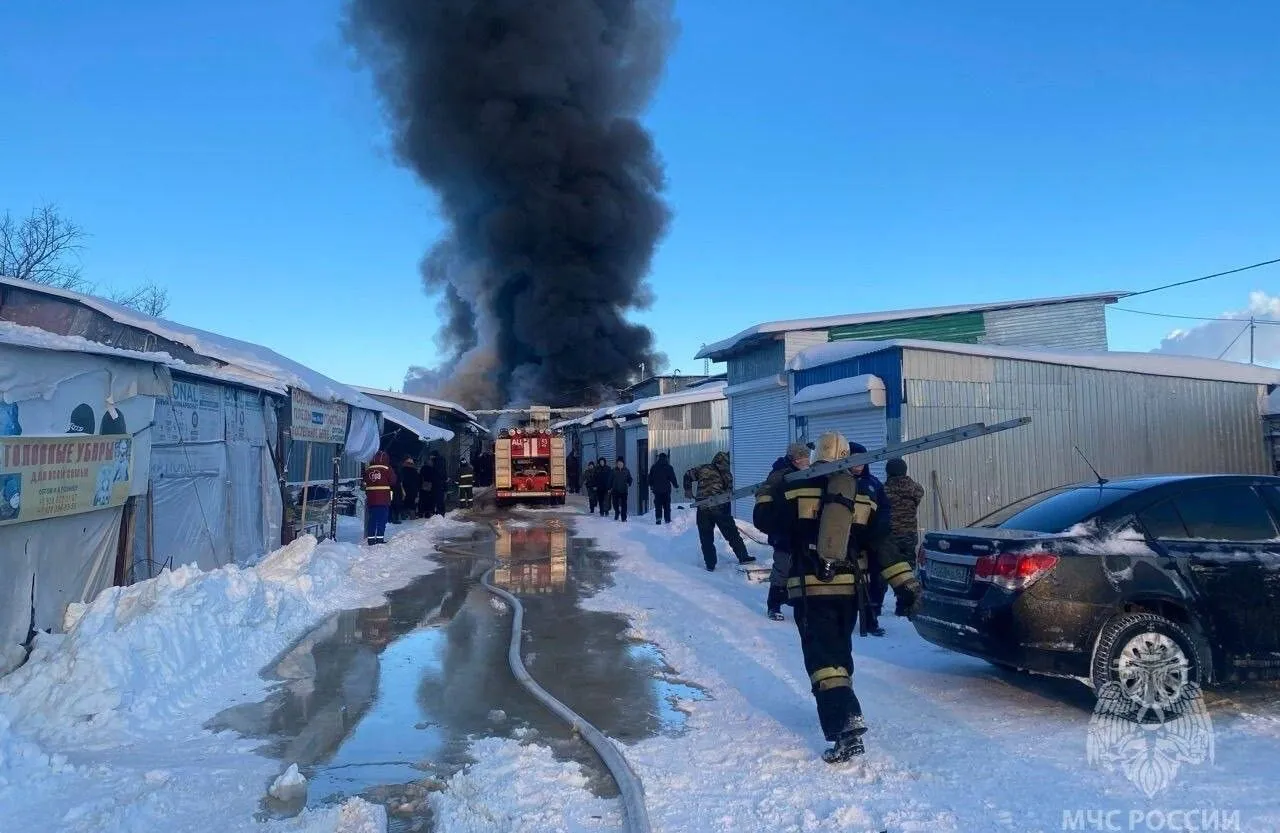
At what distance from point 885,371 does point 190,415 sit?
347 inches

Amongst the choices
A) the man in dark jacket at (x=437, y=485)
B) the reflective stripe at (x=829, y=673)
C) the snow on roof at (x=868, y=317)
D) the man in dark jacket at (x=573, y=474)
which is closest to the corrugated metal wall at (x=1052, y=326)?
the snow on roof at (x=868, y=317)

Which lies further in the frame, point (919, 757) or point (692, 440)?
point (692, 440)

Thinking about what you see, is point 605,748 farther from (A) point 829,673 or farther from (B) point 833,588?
(B) point 833,588

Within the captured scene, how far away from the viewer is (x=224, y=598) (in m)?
7.32

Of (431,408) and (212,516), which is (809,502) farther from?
(431,408)

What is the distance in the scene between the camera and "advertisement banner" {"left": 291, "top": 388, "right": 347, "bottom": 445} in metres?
12.3

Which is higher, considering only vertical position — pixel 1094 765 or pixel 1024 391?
pixel 1024 391

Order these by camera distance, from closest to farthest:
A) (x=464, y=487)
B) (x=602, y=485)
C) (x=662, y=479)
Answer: (x=662, y=479) < (x=602, y=485) < (x=464, y=487)

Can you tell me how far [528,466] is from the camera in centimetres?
2750

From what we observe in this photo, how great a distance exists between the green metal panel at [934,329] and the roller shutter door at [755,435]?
212cm

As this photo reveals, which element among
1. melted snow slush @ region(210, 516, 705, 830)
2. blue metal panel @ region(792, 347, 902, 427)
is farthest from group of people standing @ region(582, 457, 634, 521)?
melted snow slush @ region(210, 516, 705, 830)

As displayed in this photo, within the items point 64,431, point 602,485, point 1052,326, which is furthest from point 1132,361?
point 602,485

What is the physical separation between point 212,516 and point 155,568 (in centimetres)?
159

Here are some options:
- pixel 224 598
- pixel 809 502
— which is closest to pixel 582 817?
pixel 809 502
